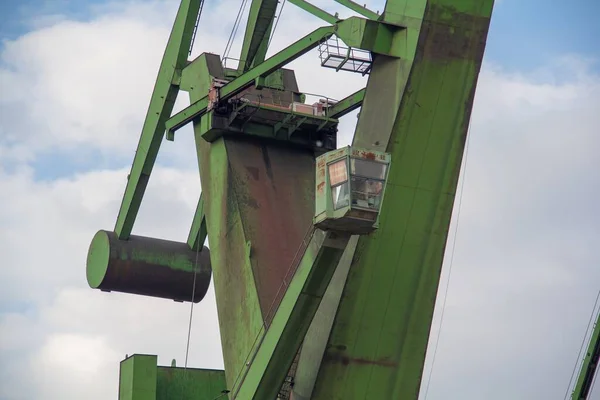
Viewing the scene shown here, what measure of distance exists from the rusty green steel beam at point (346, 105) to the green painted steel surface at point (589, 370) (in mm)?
6996

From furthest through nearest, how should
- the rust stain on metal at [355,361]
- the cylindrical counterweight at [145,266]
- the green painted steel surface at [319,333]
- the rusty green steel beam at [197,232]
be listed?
1. the rusty green steel beam at [197,232]
2. the cylindrical counterweight at [145,266]
3. the rust stain on metal at [355,361]
4. the green painted steel surface at [319,333]

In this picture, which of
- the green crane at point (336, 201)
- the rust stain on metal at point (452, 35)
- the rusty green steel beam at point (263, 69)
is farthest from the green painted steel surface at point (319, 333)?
the rusty green steel beam at point (263, 69)

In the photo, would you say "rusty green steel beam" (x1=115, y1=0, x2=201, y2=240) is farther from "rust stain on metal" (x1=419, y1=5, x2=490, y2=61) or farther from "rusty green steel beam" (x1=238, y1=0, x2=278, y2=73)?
"rust stain on metal" (x1=419, y1=5, x2=490, y2=61)

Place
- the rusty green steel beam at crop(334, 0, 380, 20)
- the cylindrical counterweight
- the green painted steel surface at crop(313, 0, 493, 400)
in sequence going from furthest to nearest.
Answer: the cylindrical counterweight
the rusty green steel beam at crop(334, 0, 380, 20)
the green painted steel surface at crop(313, 0, 493, 400)

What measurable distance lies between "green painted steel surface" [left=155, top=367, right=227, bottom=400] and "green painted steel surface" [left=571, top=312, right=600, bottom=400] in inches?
300

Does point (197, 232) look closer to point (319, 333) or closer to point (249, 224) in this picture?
point (249, 224)

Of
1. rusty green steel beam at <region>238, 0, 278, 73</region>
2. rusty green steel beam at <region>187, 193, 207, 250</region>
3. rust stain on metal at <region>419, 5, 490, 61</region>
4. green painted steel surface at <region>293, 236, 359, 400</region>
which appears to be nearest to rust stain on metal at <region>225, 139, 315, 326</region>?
green painted steel surface at <region>293, 236, 359, 400</region>

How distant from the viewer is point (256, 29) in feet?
100

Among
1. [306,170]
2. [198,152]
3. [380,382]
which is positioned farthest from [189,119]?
[380,382]

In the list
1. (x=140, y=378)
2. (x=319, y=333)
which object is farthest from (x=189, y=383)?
(x=319, y=333)

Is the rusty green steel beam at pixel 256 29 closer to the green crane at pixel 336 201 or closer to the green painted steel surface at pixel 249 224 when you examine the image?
the green crane at pixel 336 201

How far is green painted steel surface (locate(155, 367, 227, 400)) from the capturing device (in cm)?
3084

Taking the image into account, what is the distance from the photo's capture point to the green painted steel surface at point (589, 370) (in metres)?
30.3

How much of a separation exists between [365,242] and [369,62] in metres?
3.21
